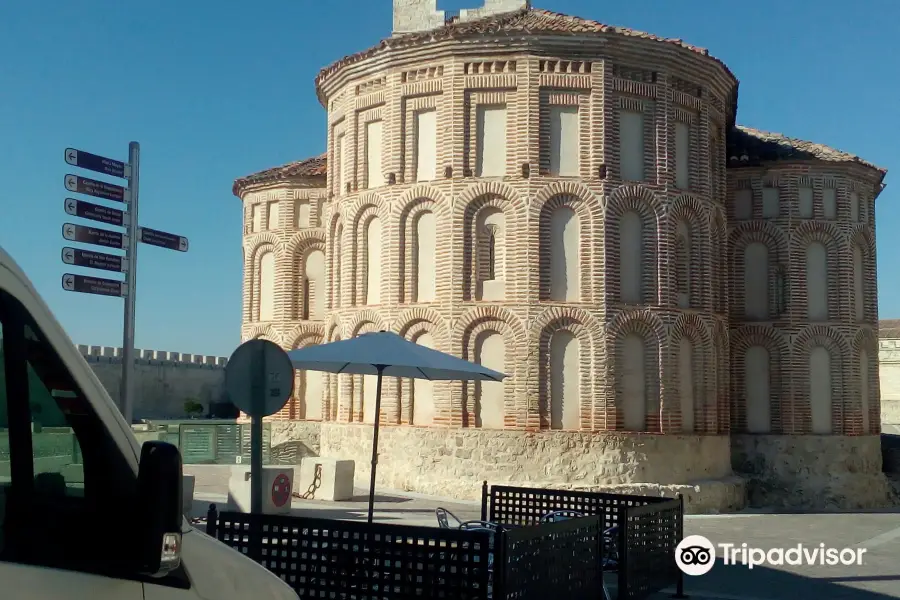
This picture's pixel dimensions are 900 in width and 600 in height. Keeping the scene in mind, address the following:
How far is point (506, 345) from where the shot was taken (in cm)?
1997

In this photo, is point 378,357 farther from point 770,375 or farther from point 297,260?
point 297,260

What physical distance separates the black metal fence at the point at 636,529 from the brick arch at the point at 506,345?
8730 millimetres

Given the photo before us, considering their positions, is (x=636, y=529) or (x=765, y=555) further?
(x=765, y=555)

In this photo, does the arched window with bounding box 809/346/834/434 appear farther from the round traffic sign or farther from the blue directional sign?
the round traffic sign

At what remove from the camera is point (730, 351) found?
24.6m

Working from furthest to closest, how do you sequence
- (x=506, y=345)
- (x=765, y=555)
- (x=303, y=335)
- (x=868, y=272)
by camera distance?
(x=303, y=335) → (x=868, y=272) → (x=506, y=345) → (x=765, y=555)

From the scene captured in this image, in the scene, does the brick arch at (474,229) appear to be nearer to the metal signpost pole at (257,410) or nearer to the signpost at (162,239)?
the signpost at (162,239)

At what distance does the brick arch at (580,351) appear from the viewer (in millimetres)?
19766

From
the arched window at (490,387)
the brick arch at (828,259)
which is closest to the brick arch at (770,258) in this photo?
the brick arch at (828,259)

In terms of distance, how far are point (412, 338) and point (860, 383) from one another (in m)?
12.0

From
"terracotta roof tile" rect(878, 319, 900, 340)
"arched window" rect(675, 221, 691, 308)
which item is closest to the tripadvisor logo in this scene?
"arched window" rect(675, 221, 691, 308)

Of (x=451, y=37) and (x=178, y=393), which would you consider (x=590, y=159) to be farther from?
(x=178, y=393)

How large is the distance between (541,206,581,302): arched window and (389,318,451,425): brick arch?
2521mm

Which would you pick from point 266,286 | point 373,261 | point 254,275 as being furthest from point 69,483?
point 254,275
